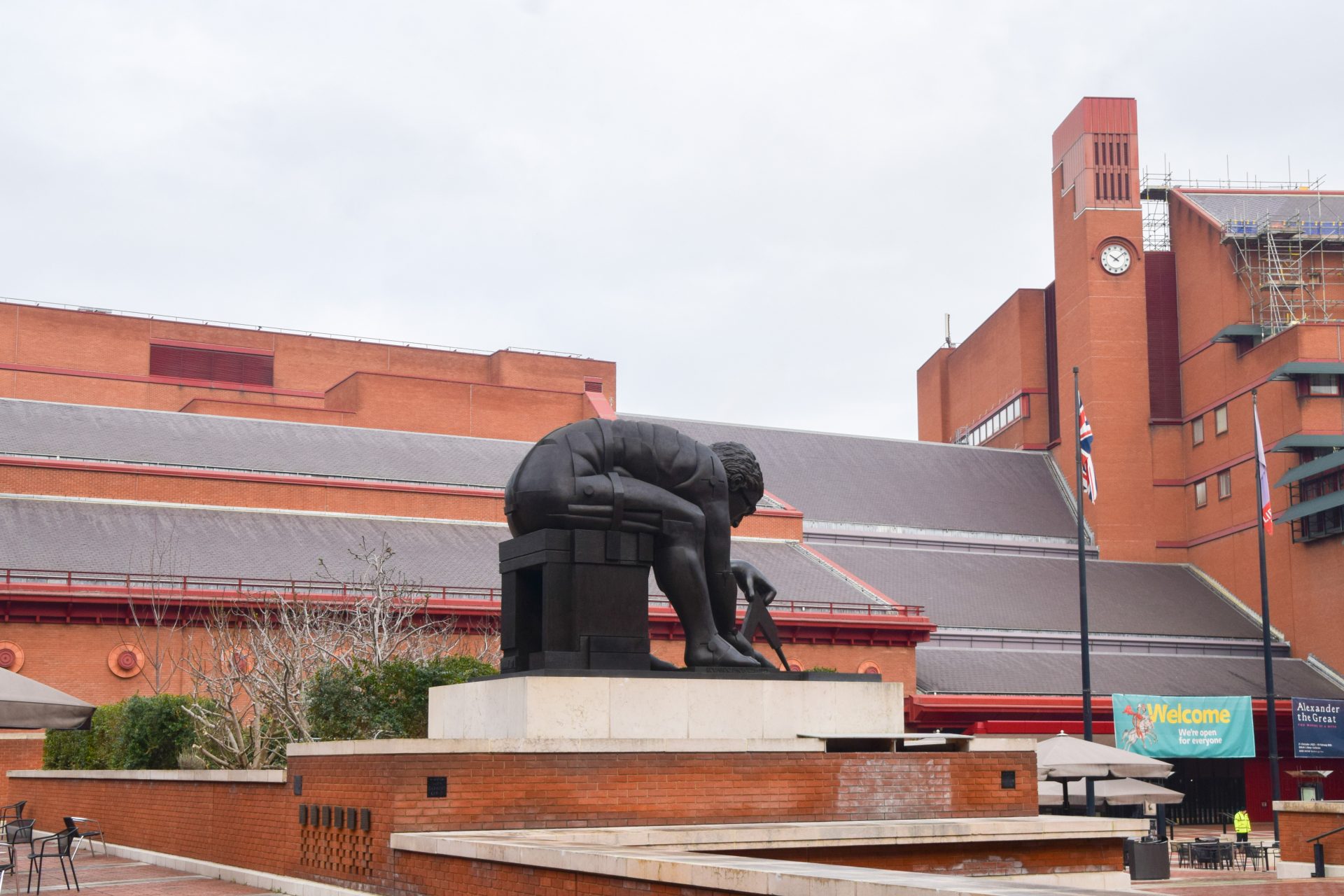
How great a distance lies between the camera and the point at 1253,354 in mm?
54531

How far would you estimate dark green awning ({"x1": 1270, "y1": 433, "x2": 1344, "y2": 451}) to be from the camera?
50.6 meters

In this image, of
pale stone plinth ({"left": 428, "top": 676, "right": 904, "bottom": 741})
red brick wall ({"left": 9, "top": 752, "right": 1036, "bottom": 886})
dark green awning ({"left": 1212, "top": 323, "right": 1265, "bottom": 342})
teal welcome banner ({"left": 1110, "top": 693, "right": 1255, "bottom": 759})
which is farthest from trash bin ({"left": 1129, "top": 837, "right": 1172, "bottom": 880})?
dark green awning ({"left": 1212, "top": 323, "right": 1265, "bottom": 342})

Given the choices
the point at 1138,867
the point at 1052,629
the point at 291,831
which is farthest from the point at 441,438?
the point at 291,831

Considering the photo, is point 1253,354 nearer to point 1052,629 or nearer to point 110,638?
point 1052,629

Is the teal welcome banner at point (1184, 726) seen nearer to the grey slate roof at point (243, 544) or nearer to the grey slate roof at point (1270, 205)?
the grey slate roof at point (243, 544)

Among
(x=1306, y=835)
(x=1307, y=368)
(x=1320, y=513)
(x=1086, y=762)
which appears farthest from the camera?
(x=1307, y=368)

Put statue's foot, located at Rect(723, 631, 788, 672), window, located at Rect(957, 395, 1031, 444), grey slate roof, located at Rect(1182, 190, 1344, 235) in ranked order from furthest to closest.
Result: window, located at Rect(957, 395, 1031, 444) → grey slate roof, located at Rect(1182, 190, 1344, 235) → statue's foot, located at Rect(723, 631, 788, 672)

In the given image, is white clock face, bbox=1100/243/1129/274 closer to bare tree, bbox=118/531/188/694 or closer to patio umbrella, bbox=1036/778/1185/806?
patio umbrella, bbox=1036/778/1185/806

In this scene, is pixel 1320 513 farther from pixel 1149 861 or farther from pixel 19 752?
pixel 19 752

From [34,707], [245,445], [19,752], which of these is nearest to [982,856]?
[34,707]

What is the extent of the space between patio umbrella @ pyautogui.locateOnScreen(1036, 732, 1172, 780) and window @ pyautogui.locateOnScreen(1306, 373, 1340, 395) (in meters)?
26.8

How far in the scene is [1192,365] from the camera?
59.5 metres

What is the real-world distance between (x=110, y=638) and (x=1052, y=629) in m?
29.3

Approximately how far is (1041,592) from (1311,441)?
10195 mm
